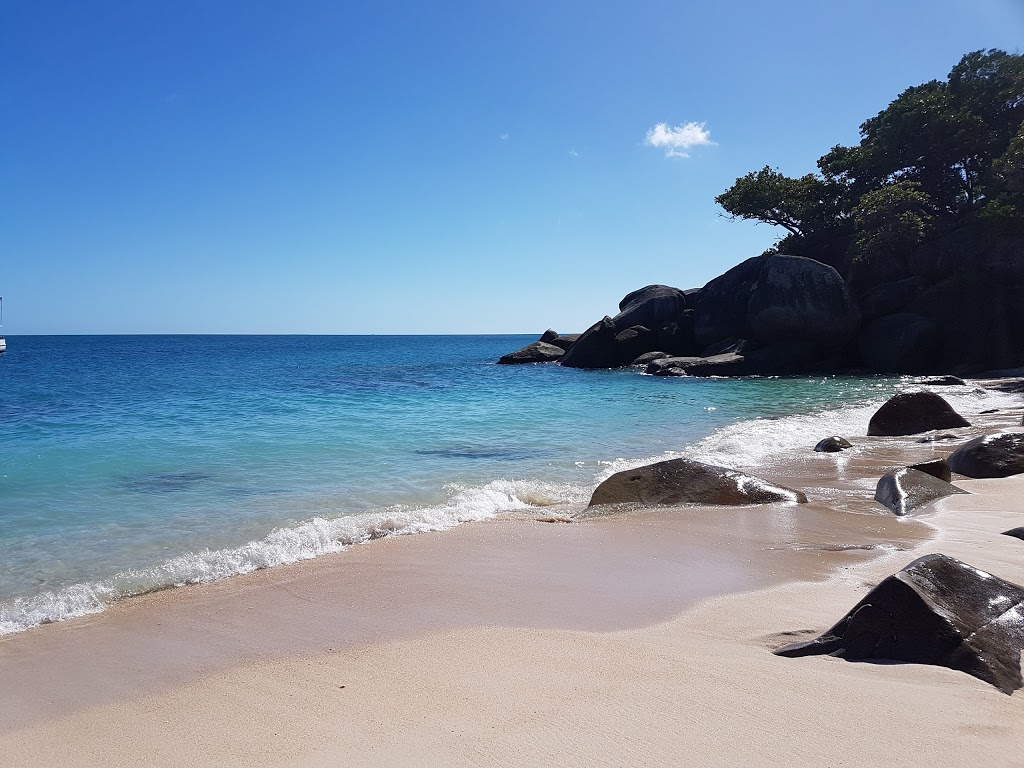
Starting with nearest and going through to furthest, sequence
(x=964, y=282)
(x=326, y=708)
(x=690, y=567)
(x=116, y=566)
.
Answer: (x=326, y=708)
(x=690, y=567)
(x=116, y=566)
(x=964, y=282)

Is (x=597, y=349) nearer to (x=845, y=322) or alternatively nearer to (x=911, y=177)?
(x=845, y=322)

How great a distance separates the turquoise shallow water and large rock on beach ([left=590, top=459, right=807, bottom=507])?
2.74 feet

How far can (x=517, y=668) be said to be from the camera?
324 centimetres

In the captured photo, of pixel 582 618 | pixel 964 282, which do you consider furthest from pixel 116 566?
pixel 964 282

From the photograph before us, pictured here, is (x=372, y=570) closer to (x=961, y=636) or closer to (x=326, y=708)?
(x=326, y=708)

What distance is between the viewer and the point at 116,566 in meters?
5.38

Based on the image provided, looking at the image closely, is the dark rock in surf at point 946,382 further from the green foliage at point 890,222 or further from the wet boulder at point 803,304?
the green foliage at point 890,222

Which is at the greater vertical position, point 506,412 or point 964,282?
point 964,282

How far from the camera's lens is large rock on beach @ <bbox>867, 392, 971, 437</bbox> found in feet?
40.1

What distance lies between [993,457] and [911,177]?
32.5 m

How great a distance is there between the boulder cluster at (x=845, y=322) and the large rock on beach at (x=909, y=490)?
837 inches

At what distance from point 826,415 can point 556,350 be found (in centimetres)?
2606

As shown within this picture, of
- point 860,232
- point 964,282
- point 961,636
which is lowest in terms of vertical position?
point 961,636

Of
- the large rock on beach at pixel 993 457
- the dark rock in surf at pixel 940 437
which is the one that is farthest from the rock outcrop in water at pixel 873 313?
the large rock on beach at pixel 993 457
